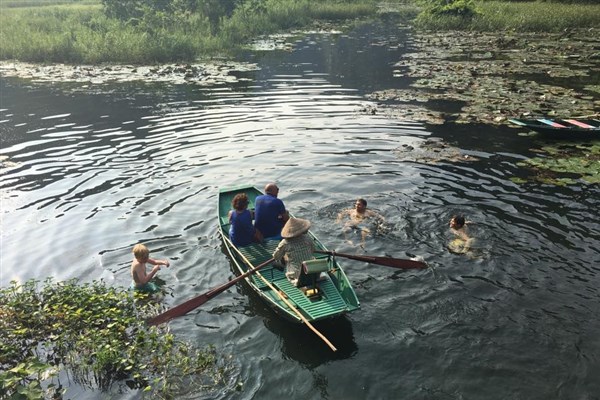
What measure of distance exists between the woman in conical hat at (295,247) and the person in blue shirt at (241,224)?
1649 mm

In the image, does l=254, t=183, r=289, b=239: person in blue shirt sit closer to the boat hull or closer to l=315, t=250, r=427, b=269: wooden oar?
l=315, t=250, r=427, b=269: wooden oar

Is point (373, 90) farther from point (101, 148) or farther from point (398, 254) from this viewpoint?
point (398, 254)

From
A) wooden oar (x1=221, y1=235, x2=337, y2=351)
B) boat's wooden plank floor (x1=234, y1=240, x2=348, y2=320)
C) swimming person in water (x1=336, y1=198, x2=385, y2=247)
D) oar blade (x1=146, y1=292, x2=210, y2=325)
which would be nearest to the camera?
wooden oar (x1=221, y1=235, x2=337, y2=351)

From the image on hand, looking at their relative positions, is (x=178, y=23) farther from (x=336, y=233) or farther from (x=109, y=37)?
(x=336, y=233)

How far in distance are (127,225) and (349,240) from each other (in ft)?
22.1

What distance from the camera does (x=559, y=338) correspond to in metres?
8.18

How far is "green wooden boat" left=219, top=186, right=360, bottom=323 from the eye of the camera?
8.28m

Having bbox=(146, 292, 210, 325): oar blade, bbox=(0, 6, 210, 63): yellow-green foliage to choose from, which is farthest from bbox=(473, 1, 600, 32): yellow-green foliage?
bbox=(146, 292, 210, 325): oar blade

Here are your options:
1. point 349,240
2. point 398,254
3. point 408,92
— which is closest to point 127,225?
point 349,240

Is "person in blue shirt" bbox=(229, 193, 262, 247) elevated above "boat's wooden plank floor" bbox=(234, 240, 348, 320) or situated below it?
above

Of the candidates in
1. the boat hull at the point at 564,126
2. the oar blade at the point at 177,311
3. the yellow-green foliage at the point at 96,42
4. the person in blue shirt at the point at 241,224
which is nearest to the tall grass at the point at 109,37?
the yellow-green foliage at the point at 96,42

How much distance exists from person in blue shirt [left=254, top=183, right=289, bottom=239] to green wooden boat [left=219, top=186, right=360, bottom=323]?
0.47 metres

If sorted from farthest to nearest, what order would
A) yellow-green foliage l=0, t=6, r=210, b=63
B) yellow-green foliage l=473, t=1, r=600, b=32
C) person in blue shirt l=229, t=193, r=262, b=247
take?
1. yellow-green foliage l=473, t=1, r=600, b=32
2. yellow-green foliage l=0, t=6, r=210, b=63
3. person in blue shirt l=229, t=193, r=262, b=247

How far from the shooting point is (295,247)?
937 centimetres
